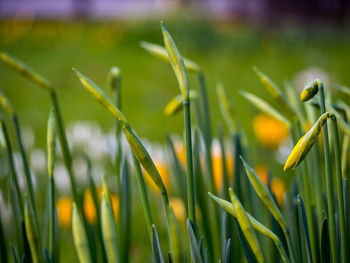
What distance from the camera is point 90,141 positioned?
1.39 m

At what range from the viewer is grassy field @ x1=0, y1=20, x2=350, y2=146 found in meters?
2.15

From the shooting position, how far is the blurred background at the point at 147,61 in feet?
4.97

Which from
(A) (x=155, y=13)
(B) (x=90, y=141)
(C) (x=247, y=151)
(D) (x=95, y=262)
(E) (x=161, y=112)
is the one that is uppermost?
(A) (x=155, y=13)

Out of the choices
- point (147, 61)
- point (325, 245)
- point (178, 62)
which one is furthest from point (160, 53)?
point (147, 61)

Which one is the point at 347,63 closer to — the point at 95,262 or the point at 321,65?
the point at 321,65

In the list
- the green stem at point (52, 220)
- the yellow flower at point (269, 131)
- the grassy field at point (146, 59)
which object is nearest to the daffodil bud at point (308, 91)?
the green stem at point (52, 220)

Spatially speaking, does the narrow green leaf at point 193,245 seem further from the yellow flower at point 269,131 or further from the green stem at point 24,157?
the yellow flower at point 269,131

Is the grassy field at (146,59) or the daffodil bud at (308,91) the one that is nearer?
the daffodil bud at (308,91)

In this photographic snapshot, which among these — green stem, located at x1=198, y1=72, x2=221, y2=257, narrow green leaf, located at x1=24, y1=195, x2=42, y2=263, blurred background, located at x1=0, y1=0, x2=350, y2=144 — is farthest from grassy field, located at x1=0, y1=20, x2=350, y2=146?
narrow green leaf, located at x1=24, y1=195, x2=42, y2=263

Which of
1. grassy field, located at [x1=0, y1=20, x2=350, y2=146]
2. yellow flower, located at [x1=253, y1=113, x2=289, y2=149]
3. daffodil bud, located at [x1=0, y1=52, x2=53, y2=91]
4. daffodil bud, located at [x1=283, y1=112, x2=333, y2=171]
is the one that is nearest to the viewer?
daffodil bud, located at [x1=283, y1=112, x2=333, y2=171]

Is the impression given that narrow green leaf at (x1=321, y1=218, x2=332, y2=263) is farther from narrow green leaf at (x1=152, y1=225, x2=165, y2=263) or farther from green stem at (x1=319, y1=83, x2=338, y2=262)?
narrow green leaf at (x1=152, y1=225, x2=165, y2=263)

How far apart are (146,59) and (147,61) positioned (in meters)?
0.06

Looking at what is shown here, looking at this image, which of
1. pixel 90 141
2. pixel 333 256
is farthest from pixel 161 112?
pixel 333 256

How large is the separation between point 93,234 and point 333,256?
25 cm
